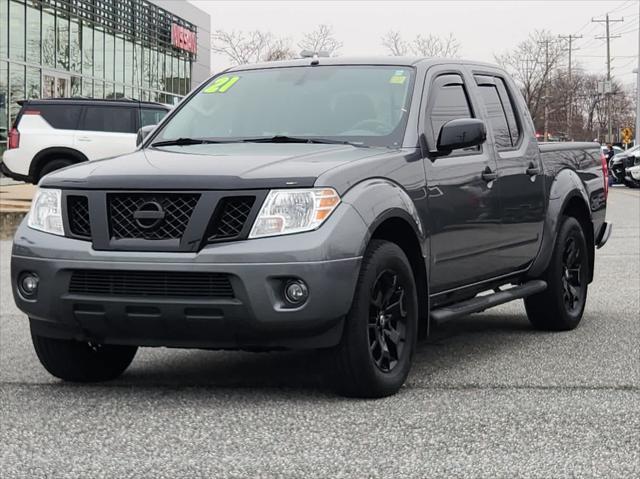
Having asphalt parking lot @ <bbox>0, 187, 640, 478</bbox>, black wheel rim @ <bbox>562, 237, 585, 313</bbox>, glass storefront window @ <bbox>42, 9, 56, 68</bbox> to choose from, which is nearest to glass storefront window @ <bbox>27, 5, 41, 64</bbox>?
glass storefront window @ <bbox>42, 9, 56, 68</bbox>

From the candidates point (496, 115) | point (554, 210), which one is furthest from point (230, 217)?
point (554, 210)

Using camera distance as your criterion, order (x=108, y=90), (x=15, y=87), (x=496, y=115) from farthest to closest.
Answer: (x=108, y=90), (x=15, y=87), (x=496, y=115)

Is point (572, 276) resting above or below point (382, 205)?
below

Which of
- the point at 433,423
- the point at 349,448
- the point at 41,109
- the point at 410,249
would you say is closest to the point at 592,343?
the point at 410,249

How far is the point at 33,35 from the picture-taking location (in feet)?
129

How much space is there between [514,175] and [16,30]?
32.1 meters

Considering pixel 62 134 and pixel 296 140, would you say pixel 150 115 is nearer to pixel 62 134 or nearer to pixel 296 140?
pixel 62 134

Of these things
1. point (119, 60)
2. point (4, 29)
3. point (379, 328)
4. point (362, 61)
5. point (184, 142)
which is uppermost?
point (119, 60)

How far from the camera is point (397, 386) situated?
6266 millimetres

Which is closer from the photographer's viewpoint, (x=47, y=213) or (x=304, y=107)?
(x=47, y=213)

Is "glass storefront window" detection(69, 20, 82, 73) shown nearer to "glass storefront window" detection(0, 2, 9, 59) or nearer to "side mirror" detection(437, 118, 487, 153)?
"glass storefront window" detection(0, 2, 9, 59)

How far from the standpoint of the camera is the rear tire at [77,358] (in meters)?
6.56

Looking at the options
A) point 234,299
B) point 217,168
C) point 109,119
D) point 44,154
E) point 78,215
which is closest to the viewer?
point 234,299

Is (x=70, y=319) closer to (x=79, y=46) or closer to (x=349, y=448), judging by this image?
(x=349, y=448)
